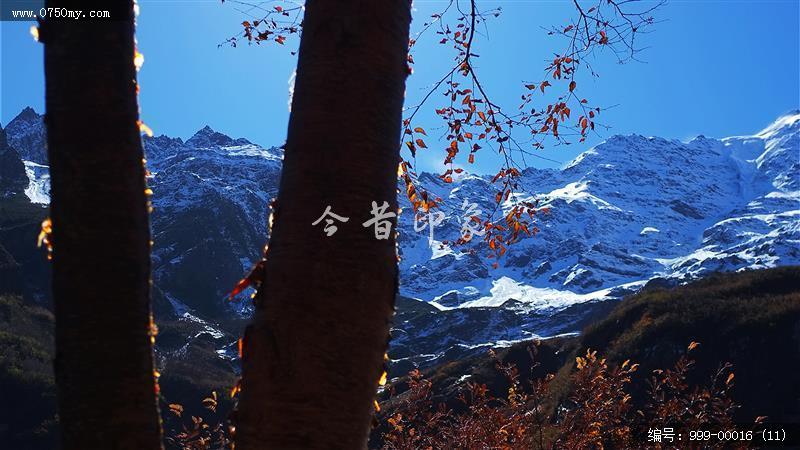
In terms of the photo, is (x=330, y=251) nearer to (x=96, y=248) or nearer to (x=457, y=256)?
(x=96, y=248)

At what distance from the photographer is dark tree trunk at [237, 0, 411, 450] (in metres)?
1.58

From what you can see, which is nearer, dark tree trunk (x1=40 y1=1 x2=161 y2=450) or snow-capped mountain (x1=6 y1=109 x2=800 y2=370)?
dark tree trunk (x1=40 y1=1 x2=161 y2=450)

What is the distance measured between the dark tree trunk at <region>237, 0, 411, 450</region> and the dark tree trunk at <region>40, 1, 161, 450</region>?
302 millimetres

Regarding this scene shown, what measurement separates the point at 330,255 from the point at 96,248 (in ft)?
1.90

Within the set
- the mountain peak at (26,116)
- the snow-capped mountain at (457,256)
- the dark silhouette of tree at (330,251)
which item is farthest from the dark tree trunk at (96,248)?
the mountain peak at (26,116)

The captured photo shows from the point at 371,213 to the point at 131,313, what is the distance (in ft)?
2.12

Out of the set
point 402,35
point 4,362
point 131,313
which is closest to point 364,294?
point 131,313

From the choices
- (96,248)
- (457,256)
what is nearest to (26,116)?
(457,256)

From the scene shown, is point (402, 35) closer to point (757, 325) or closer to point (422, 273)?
point (757, 325)

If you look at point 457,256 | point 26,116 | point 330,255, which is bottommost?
point 330,255

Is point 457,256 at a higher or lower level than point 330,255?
higher

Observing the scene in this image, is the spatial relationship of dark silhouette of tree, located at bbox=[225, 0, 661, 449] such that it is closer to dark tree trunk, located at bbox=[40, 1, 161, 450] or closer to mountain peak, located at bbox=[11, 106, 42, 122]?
dark tree trunk, located at bbox=[40, 1, 161, 450]

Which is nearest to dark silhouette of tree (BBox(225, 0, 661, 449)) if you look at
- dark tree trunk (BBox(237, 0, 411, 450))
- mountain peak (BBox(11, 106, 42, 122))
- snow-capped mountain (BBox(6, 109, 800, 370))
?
dark tree trunk (BBox(237, 0, 411, 450))

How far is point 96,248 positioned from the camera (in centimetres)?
166
